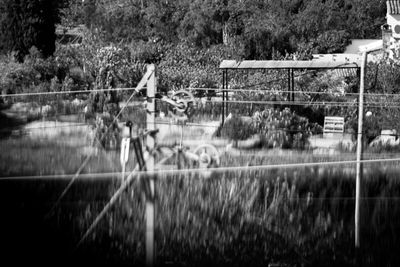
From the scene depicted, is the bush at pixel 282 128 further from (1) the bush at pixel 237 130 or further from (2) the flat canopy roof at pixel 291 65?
(2) the flat canopy roof at pixel 291 65

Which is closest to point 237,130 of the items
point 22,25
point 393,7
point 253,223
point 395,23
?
point 253,223

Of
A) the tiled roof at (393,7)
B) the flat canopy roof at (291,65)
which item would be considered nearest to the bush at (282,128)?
the flat canopy roof at (291,65)

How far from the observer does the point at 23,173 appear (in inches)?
96.6

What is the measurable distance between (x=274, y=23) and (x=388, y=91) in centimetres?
603

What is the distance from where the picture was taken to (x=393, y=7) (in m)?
10.4

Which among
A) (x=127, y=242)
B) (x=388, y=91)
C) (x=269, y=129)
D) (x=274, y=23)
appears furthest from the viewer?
(x=274, y=23)

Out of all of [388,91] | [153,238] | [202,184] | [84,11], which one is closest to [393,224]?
[202,184]

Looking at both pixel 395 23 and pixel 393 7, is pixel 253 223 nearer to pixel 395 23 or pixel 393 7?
pixel 395 23

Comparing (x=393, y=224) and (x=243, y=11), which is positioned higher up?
(x=243, y=11)

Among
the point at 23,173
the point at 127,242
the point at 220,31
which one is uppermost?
the point at 220,31

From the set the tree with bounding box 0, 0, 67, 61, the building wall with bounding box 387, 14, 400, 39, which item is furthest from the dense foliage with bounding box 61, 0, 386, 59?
the tree with bounding box 0, 0, 67, 61

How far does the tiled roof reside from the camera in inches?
408

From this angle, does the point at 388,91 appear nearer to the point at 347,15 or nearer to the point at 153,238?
the point at 153,238

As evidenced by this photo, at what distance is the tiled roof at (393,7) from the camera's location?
34.0ft
